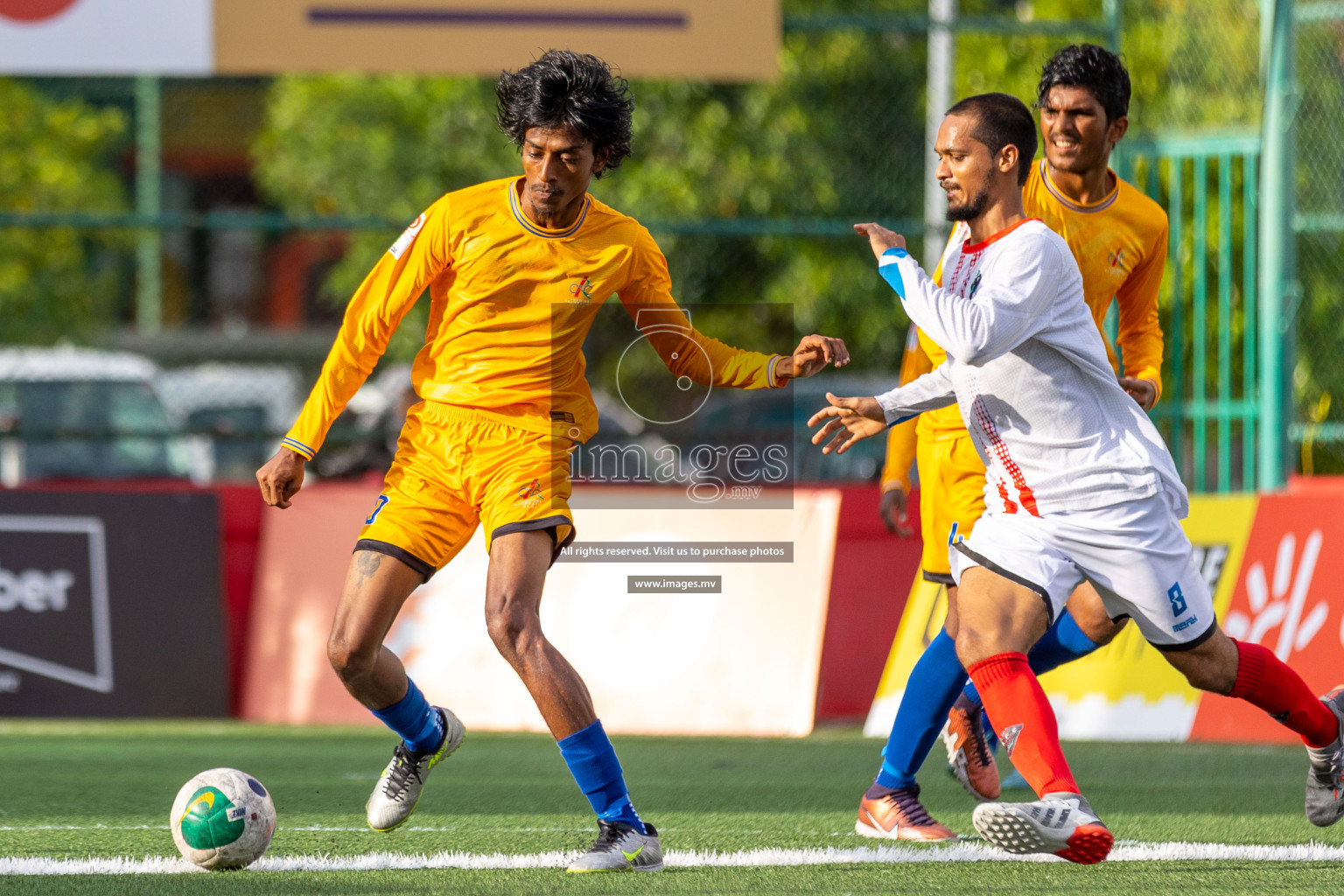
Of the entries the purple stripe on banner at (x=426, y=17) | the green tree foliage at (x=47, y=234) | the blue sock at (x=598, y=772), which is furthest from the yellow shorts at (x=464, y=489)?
the green tree foliage at (x=47, y=234)

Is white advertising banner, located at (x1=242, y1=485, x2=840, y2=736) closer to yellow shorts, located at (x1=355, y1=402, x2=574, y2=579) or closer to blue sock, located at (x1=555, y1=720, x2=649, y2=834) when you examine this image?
yellow shorts, located at (x1=355, y1=402, x2=574, y2=579)

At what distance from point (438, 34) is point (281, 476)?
19.9ft

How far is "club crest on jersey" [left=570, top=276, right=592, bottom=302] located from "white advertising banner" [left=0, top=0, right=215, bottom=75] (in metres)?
5.96

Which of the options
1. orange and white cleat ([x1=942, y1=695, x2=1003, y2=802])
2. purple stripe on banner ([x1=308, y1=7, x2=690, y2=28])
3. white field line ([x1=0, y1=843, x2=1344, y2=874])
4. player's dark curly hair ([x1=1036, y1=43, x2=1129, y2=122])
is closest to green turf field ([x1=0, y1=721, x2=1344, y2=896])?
white field line ([x1=0, y1=843, x2=1344, y2=874])

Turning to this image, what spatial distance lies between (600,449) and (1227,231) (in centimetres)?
386

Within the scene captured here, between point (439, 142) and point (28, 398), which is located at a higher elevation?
point (439, 142)

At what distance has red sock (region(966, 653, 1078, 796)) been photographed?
4.42 meters

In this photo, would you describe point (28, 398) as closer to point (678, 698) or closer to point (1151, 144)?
point (678, 698)

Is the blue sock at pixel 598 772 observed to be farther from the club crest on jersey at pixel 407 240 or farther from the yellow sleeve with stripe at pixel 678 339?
the club crest on jersey at pixel 407 240

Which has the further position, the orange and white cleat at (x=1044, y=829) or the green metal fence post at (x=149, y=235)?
the green metal fence post at (x=149, y=235)

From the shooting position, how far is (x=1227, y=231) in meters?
10.1

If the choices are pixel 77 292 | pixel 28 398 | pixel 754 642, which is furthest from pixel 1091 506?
pixel 77 292

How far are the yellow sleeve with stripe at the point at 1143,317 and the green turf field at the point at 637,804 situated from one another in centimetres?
156

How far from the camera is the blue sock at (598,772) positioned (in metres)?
4.79
